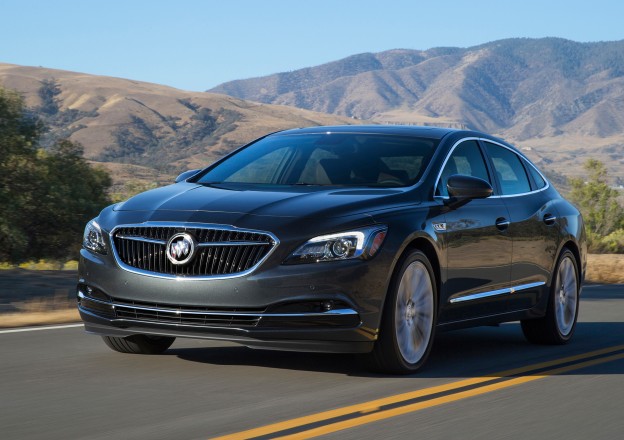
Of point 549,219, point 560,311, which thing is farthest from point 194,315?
point 560,311

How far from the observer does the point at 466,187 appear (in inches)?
311

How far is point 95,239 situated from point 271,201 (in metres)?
1.17

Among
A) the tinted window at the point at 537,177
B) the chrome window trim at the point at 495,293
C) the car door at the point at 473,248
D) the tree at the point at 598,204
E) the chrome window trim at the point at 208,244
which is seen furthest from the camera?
the tree at the point at 598,204

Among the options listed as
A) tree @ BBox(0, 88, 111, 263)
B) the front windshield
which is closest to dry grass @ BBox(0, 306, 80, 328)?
the front windshield

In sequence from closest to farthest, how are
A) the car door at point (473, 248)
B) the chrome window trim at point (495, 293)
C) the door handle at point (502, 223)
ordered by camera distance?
1. the car door at point (473, 248)
2. the chrome window trim at point (495, 293)
3. the door handle at point (502, 223)

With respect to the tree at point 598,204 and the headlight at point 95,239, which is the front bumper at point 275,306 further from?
the tree at point 598,204

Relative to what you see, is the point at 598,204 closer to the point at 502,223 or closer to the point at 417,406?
the point at 502,223

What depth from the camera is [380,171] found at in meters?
8.08

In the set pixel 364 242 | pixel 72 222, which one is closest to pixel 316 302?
pixel 364 242

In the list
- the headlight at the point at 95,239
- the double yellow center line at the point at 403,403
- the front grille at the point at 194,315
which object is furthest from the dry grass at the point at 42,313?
the double yellow center line at the point at 403,403

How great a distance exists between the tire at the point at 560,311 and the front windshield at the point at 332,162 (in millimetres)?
2020

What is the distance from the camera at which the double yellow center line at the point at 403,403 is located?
18.0ft

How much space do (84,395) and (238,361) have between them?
1579mm

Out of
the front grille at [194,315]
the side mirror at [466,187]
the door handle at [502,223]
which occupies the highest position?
the side mirror at [466,187]
